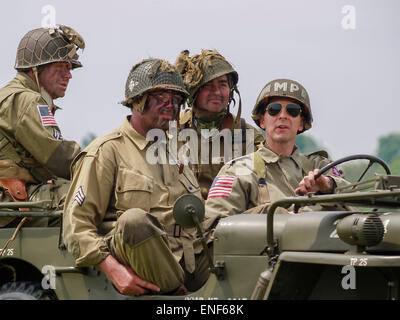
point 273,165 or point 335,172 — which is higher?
point 273,165

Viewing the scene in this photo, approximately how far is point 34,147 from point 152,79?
1.48m

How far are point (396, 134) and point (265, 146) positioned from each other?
2611 inches

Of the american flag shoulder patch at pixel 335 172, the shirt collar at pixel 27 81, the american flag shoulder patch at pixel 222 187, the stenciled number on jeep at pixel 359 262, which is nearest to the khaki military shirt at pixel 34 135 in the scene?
the shirt collar at pixel 27 81

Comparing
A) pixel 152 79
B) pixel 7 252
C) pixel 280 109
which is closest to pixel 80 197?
pixel 7 252

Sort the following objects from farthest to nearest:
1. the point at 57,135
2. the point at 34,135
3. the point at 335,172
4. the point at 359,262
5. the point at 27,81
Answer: the point at 27,81 → the point at 57,135 → the point at 34,135 → the point at 335,172 → the point at 359,262

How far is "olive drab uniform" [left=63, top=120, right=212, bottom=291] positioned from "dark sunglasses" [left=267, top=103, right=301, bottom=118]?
0.91 metres

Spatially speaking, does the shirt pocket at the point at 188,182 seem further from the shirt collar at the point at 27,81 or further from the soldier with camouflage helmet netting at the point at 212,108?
the shirt collar at the point at 27,81

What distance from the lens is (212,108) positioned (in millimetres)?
8352

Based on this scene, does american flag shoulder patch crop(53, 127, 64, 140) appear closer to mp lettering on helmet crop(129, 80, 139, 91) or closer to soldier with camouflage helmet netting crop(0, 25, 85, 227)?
soldier with camouflage helmet netting crop(0, 25, 85, 227)

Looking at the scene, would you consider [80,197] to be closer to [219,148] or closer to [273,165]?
[273,165]

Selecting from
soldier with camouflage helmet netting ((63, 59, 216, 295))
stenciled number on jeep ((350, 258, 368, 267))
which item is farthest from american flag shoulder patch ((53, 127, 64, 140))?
stenciled number on jeep ((350, 258, 368, 267))

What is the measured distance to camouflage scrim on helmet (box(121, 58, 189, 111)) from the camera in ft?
21.8

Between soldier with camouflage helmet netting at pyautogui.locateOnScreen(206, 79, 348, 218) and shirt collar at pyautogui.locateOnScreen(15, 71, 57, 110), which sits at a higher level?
shirt collar at pyautogui.locateOnScreen(15, 71, 57, 110)

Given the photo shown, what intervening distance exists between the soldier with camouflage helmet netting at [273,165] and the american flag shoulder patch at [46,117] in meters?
1.63
